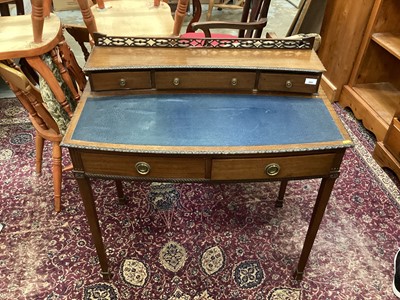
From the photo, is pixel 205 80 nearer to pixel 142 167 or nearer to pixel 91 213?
pixel 142 167

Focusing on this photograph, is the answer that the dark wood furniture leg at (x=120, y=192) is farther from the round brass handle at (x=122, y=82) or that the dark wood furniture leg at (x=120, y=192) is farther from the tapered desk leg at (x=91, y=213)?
the round brass handle at (x=122, y=82)

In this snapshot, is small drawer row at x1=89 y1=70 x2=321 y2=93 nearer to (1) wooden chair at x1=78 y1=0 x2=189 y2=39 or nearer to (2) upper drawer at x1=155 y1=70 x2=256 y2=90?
(2) upper drawer at x1=155 y1=70 x2=256 y2=90

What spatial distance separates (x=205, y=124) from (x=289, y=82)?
1.29 feet

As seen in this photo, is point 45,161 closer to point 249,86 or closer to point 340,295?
point 249,86

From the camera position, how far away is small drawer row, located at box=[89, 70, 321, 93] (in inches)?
55.2

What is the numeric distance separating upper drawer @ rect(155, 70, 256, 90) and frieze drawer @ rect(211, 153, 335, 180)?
363mm

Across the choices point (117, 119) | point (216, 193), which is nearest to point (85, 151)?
point (117, 119)

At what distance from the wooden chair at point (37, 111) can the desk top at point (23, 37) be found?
0.08 m

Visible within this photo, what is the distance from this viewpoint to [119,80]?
4.61 ft

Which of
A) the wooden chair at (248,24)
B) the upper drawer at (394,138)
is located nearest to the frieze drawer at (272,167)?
the wooden chair at (248,24)

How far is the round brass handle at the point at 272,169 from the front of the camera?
4.05 ft

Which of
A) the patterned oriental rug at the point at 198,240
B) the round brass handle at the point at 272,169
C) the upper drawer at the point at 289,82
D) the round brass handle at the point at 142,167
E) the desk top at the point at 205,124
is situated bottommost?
the patterned oriental rug at the point at 198,240

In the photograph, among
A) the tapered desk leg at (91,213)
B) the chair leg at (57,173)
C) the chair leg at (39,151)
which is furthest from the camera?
the chair leg at (39,151)

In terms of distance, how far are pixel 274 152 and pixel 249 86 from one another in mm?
373
